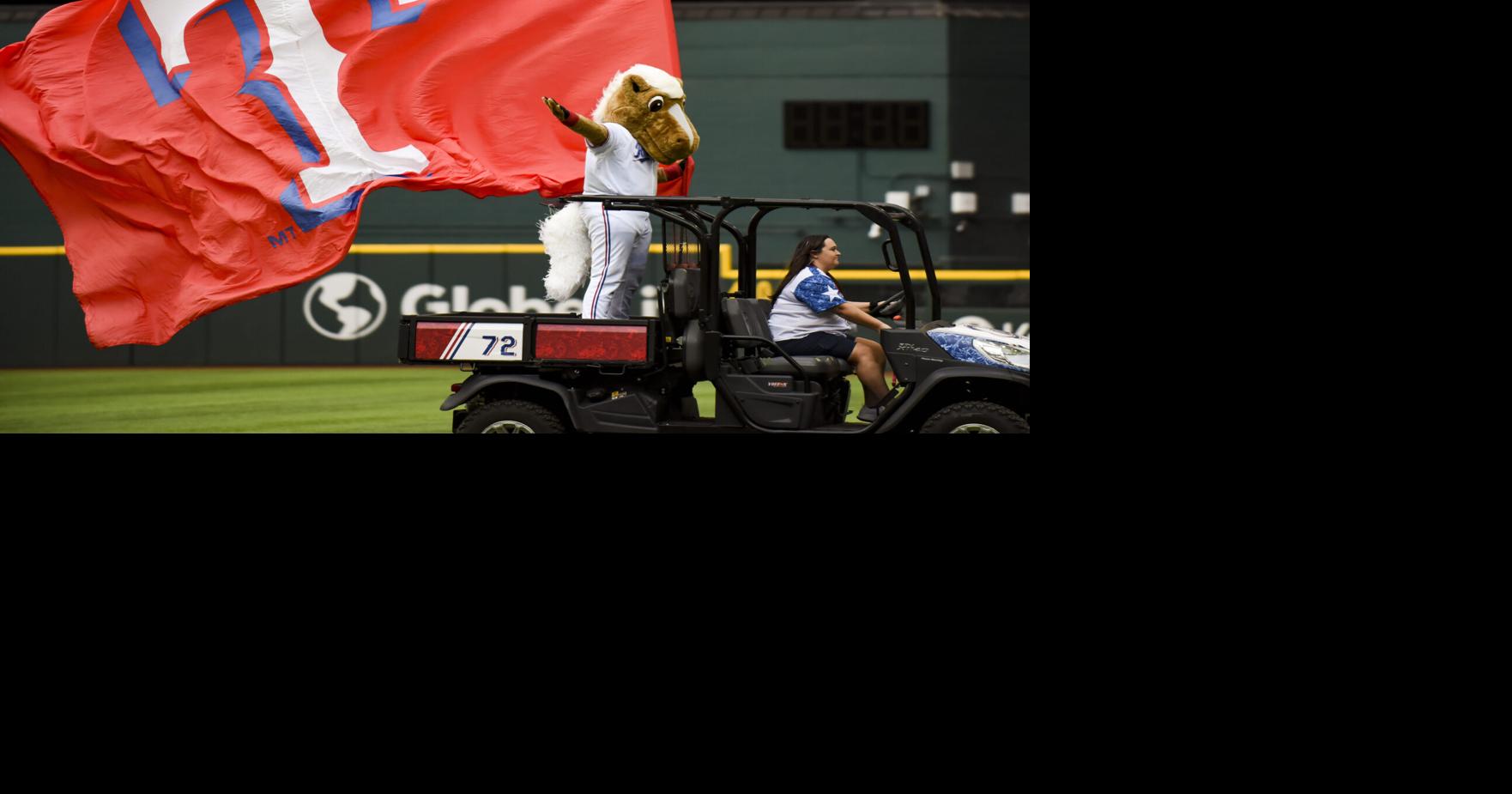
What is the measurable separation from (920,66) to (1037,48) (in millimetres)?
12578

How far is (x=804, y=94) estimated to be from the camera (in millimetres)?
17703

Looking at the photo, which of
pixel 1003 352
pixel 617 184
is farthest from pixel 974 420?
pixel 617 184

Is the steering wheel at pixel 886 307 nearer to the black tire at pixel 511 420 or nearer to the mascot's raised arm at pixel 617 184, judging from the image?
the mascot's raised arm at pixel 617 184

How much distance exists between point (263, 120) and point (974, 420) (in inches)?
171

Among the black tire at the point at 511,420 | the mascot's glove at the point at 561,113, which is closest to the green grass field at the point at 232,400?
the black tire at the point at 511,420

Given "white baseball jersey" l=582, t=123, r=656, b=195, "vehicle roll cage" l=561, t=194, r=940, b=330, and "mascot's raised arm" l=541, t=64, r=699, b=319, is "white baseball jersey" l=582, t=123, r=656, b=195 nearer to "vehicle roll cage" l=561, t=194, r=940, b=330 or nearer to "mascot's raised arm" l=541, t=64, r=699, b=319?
"mascot's raised arm" l=541, t=64, r=699, b=319

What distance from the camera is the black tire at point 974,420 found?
22.5ft

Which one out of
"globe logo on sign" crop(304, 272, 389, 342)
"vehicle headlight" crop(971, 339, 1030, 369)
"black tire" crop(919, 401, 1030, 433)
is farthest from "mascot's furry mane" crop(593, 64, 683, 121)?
"globe logo on sign" crop(304, 272, 389, 342)

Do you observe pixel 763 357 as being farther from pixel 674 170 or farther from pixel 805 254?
pixel 674 170

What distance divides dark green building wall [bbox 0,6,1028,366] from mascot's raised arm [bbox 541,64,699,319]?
30.4 feet

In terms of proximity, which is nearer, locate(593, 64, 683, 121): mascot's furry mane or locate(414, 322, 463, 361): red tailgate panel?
locate(414, 322, 463, 361): red tailgate panel

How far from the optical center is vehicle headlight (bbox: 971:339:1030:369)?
7.07 m

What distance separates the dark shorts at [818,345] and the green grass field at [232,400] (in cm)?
163

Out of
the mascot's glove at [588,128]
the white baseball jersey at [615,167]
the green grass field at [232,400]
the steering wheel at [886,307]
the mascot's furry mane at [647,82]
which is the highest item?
the mascot's furry mane at [647,82]
